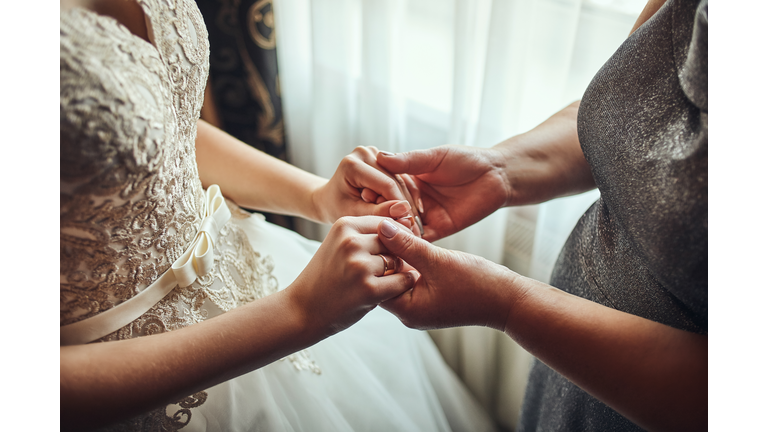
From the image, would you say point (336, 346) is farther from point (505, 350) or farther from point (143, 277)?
point (505, 350)

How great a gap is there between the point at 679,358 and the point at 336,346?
62cm

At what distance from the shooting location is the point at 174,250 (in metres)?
0.68

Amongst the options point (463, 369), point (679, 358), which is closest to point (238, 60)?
point (463, 369)

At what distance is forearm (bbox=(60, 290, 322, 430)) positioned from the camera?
21.3 inches

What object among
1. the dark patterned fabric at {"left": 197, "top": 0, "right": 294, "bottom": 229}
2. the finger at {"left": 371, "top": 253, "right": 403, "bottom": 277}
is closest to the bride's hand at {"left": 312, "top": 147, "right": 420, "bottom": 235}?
the finger at {"left": 371, "top": 253, "right": 403, "bottom": 277}

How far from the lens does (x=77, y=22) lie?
0.49 meters

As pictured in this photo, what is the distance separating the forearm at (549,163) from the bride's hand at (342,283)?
0.37 metres

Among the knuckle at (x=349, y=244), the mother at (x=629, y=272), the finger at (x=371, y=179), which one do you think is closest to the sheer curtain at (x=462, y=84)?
the mother at (x=629, y=272)

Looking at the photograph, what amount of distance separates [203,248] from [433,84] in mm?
800

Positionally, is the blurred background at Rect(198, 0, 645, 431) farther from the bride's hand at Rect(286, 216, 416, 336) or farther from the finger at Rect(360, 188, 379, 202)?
the bride's hand at Rect(286, 216, 416, 336)

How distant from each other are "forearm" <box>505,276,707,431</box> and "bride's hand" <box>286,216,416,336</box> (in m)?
0.21

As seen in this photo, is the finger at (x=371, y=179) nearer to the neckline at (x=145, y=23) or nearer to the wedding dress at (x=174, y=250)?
the wedding dress at (x=174, y=250)

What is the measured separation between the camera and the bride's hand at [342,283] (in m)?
0.64

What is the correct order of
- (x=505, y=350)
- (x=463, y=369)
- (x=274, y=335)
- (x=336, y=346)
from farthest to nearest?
1. (x=463, y=369)
2. (x=505, y=350)
3. (x=336, y=346)
4. (x=274, y=335)
